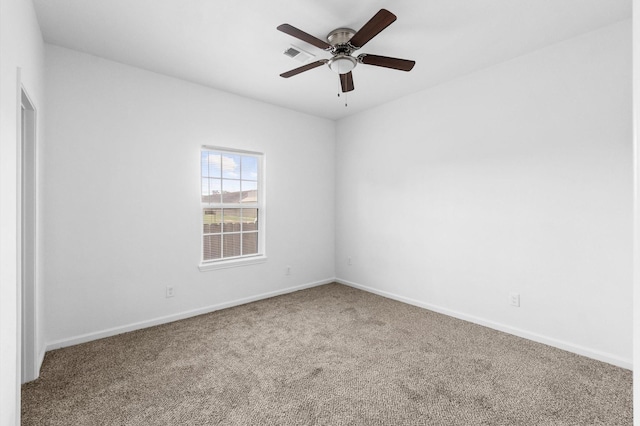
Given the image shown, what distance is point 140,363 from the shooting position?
2453 millimetres

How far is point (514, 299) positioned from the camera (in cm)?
300

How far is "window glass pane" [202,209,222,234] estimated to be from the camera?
12.2 ft

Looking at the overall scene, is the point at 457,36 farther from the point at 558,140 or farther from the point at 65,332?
the point at 65,332

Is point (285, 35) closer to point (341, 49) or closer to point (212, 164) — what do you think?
point (341, 49)

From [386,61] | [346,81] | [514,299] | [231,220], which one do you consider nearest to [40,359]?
[231,220]

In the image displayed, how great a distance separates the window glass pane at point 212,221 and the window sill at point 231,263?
15.9 inches

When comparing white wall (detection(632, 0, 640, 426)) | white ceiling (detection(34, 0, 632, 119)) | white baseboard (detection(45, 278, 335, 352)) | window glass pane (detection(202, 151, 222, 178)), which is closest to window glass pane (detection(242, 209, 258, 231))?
window glass pane (detection(202, 151, 222, 178))

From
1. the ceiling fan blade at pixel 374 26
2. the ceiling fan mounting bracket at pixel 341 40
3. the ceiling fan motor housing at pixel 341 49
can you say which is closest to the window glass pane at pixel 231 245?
the ceiling fan motor housing at pixel 341 49

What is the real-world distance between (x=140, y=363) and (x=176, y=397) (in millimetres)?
668

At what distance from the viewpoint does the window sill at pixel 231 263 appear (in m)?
3.61

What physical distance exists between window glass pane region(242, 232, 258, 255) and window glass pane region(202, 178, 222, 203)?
2.16ft

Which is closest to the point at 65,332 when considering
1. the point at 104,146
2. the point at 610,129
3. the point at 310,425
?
the point at 104,146

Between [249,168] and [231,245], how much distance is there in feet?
3.55

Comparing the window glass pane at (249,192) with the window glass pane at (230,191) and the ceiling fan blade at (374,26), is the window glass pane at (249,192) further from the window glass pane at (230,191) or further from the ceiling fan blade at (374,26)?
the ceiling fan blade at (374,26)
